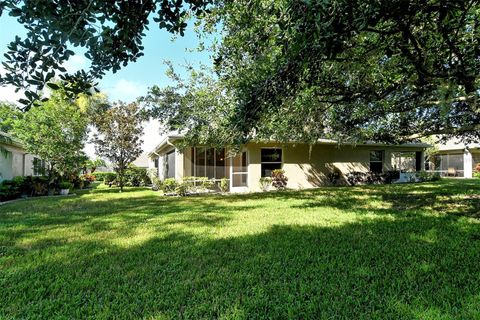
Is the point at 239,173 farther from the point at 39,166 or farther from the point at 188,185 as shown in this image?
the point at 39,166

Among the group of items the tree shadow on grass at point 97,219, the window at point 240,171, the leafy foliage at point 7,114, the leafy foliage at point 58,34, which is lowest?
the tree shadow on grass at point 97,219

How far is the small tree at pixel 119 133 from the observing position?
16.2 meters

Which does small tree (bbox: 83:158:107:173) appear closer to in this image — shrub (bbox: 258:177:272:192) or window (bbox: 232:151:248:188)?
window (bbox: 232:151:248:188)

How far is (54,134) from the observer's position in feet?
47.3

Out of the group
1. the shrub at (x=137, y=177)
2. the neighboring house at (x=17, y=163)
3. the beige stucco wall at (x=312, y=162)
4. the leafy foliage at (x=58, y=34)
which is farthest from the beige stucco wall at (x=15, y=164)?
the leafy foliage at (x=58, y=34)

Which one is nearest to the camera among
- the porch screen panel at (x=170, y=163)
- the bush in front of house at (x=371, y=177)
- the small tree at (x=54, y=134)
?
the small tree at (x=54, y=134)

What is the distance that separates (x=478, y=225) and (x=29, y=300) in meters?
7.97

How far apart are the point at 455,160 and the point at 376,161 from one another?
17.6 metres

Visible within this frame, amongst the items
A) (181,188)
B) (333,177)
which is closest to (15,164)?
(181,188)

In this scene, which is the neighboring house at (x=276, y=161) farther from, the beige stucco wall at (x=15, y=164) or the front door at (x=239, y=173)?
the beige stucco wall at (x=15, y=164)

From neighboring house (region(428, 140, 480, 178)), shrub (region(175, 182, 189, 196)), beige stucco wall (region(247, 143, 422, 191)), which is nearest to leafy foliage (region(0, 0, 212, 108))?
shrub (region(175, 182, 189, 196))

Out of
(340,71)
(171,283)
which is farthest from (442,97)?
(171,283)

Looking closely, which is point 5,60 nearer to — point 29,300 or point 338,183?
point 29,300

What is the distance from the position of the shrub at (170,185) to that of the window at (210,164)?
1405mm
